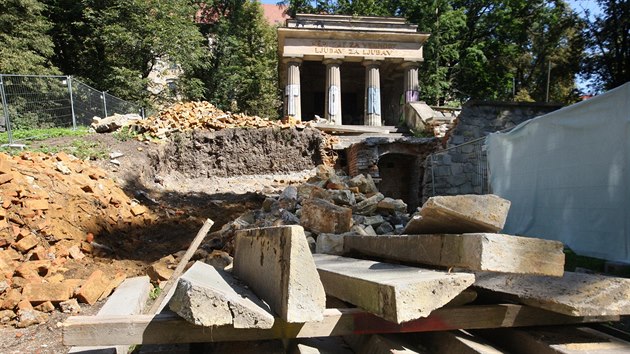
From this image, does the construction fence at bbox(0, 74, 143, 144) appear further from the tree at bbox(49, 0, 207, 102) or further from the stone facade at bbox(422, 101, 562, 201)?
the stone facade at bbox(422, 101, 562, 201)

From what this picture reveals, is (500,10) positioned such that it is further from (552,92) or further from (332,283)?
(332,283)

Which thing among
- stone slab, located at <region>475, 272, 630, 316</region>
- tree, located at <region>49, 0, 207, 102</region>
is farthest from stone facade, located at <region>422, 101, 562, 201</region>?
tree, located at <region>49, 0, 207, 102</region>

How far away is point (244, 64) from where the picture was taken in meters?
30.5

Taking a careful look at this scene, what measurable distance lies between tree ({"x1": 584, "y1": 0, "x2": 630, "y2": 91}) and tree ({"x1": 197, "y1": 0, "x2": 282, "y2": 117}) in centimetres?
2030

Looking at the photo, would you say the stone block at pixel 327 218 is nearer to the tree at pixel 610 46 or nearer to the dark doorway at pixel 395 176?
the dark doorway at pixel 395 176

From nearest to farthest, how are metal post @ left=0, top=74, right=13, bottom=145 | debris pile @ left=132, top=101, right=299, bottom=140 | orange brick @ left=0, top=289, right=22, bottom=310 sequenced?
Result: orange brick @ left=0, top=289, right=22, bottom=310 → metal post @ left=0, top=74, right=13, bottom=145 → debris pile @ left=132, top=101, right=299, bottom=140

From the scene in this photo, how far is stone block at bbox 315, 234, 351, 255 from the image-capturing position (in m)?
4.43

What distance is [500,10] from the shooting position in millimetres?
27250

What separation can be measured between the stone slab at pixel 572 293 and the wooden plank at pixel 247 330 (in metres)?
0.21

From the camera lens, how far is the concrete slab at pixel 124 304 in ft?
7.94

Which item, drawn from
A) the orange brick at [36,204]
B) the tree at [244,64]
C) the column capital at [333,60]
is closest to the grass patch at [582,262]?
the orange brick at [36,204]

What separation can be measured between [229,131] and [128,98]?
8.43 meters

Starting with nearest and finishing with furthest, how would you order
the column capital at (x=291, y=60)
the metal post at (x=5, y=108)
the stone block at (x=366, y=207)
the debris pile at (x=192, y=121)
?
the stone block at (x=366, y=207)
the metal post at (x=5, y=108)
the debris pile at (x=192, y=121)
the column capital at (x=291, y=60)

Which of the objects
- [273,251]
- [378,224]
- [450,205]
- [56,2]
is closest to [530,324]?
[450,205]
